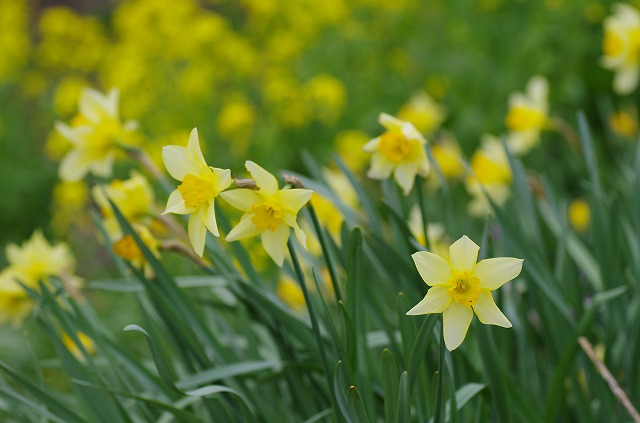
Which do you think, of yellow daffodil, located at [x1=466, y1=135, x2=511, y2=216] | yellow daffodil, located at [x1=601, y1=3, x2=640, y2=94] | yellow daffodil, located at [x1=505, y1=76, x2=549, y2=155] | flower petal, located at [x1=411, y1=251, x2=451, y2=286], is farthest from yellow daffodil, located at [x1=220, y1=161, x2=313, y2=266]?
yellow daffodil, located at [x1=601, y1=3, x2=640, y2=94]

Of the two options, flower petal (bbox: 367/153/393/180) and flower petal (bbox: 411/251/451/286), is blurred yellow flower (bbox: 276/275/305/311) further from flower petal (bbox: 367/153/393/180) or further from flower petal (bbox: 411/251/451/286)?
flower petal (bbox: 411/251/451/286)

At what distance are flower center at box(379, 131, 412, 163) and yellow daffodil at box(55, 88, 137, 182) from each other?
1.84 feet

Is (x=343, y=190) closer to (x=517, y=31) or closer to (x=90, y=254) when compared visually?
(x=517, y=31)

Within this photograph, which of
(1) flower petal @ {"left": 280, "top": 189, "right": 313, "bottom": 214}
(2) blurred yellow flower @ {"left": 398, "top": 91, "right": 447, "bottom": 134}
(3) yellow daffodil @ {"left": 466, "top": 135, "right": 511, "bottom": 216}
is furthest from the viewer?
(2) blurred yellow flower @ {"left": 398, "top": 91, "right": 447, "bottom": 134}

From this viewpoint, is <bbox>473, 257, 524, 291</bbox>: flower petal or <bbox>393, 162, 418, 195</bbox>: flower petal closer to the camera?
<bbox>473, 257, 524, 291</bbox>: flower petal

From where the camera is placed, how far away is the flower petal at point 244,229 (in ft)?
3.67

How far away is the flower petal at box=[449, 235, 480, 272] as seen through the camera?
0.96 meters

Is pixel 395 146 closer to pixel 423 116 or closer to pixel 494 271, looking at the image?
pixel 494 271

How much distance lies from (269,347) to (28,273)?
53 cm

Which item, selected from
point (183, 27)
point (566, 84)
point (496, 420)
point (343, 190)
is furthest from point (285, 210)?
point (183, 27)

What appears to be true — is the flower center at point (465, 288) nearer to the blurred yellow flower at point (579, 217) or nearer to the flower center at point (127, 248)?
the flower center at point (127, 248)

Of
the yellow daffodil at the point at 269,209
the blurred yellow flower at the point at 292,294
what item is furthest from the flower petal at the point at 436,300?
the blurred yellow flower at the point at 292,294

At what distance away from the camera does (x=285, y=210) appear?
1.10 meters

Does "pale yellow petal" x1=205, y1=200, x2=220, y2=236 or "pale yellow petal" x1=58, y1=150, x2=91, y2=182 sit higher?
"pale yellow petal" x1=58, y1=150, x2=91, y2=182
